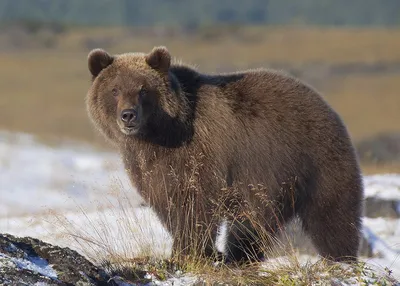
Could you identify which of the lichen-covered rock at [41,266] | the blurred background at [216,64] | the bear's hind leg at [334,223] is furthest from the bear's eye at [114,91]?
the blurred background at [216,64]

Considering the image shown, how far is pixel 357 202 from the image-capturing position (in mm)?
7621

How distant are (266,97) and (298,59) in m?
54.7

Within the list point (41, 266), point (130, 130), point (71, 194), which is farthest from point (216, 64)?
point (41, 266)

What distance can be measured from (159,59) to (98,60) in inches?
24.5

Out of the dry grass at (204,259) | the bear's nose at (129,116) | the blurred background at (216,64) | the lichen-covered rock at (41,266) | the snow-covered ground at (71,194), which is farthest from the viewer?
the blurred background at (216,64)

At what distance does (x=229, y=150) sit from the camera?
7.40m

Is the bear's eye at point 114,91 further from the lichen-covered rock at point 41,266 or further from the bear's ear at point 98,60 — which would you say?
the lichen-covered rock at point 41,266

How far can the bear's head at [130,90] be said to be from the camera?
23.9 ft

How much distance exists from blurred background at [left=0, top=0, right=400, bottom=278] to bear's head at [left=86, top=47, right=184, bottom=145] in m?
0.64

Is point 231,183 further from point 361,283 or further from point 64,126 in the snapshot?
point 64,126

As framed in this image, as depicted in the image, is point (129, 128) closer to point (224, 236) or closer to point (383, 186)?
point (224, 236)

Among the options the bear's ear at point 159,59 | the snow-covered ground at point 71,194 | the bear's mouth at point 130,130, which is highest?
the bear's ear at point 159,59

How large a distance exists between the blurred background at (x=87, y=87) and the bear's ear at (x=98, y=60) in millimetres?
1103

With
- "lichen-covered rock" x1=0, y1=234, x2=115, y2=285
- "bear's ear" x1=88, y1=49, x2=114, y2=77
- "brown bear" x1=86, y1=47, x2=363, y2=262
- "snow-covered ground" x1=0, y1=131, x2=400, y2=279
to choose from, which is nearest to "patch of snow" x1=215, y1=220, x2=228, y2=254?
"brown bear" x1=86, y1=47, x2=363, y2=262
